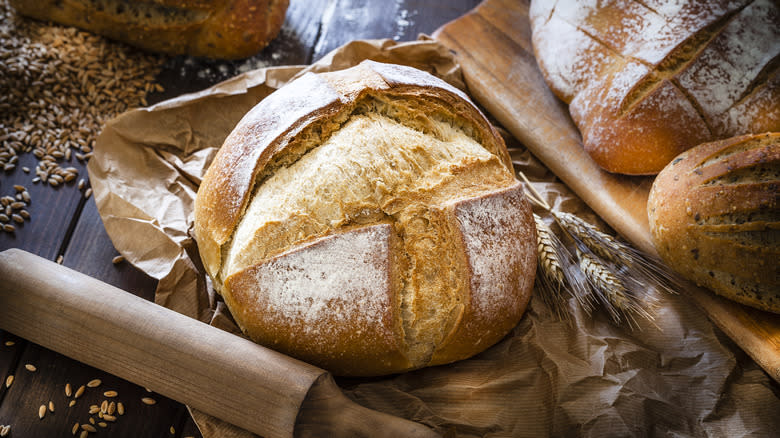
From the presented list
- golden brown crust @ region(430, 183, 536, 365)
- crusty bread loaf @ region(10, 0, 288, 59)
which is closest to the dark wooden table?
crusty bread loaf @ region(10, 0, 288, 59)

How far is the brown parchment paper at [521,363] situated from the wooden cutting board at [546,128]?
0.09 meters

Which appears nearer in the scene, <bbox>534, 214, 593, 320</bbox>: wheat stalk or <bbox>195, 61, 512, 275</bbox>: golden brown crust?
<bbox>195, 61, 512, 275</bbox>: golden brown crust

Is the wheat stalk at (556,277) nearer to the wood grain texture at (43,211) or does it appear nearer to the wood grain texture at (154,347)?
the wood grain texture at (154,347)

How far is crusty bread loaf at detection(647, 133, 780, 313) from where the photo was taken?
155 centimetres

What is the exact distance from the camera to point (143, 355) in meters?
1.38

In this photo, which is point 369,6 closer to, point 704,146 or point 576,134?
point 576,134

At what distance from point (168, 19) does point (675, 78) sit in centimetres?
199

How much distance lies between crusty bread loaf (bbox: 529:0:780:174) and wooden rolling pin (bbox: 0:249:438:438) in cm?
128

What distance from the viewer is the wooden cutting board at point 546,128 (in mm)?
1665

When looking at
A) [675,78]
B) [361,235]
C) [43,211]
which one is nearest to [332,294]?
[361,235]

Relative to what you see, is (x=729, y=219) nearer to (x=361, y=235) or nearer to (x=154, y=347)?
(x=361, y=235)

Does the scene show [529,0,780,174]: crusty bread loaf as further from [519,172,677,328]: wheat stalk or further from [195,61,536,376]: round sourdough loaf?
[195,61,536,376]: round sourdough loaf

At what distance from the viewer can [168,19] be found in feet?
6.94

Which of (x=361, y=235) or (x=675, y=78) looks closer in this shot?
(x=361, y=235)
